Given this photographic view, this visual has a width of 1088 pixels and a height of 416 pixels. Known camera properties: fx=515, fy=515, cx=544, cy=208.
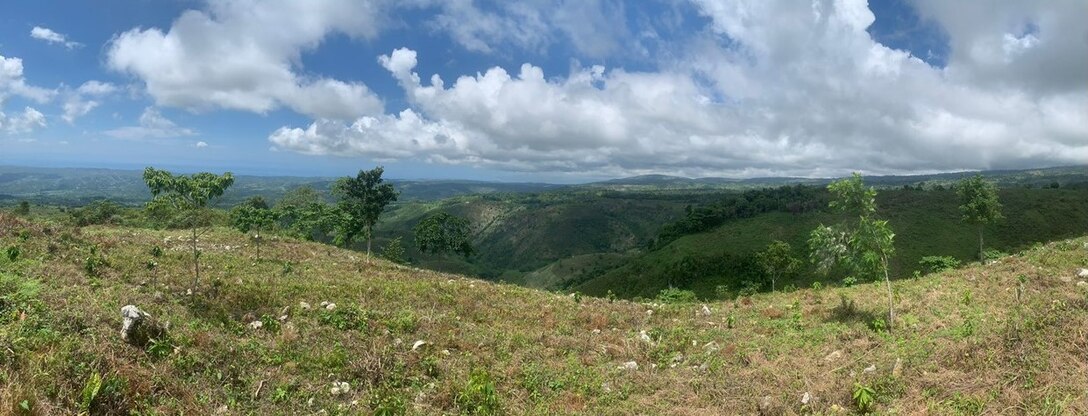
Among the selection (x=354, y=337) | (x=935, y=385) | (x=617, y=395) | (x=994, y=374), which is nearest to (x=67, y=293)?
(x=354, y=337)

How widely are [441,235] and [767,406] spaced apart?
5963 centimetres

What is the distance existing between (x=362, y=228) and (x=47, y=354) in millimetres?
48464

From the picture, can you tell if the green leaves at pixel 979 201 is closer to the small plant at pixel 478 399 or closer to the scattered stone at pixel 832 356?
the scattered stone at pixel 832 356

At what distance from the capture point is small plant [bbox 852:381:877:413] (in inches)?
425

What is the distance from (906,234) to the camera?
100312 mm

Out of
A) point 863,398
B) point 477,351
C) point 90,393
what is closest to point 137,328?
point 90,393

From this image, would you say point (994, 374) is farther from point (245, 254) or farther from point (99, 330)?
point (245, 254)

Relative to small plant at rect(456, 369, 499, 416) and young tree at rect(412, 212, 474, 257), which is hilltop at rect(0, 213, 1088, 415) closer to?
small plant at rect(456, 369, 499, 416)

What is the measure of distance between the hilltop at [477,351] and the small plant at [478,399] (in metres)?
0.05

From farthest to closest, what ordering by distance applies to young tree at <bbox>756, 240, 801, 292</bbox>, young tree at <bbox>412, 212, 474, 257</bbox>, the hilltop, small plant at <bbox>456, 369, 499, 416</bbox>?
young tree at <bbox>412, 212, 474, 257</bbox>
young tree at <bbox>756, 240, 801, 292</bbox>
small plant at <bbox>456, 369, 499, 416</bbox>
the hilltop

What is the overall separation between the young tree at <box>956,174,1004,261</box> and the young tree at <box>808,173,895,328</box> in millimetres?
30404

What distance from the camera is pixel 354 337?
48.3 ft

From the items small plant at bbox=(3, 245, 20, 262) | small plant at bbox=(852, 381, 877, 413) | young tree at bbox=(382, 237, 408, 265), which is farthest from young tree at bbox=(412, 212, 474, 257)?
small plant at bbox=(852, 381, 877, 413)

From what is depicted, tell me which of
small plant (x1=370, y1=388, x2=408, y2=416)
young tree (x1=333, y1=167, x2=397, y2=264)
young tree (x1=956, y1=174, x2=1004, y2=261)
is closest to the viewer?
small plant (x1=370, y1=388, x2=408, y2=416)
